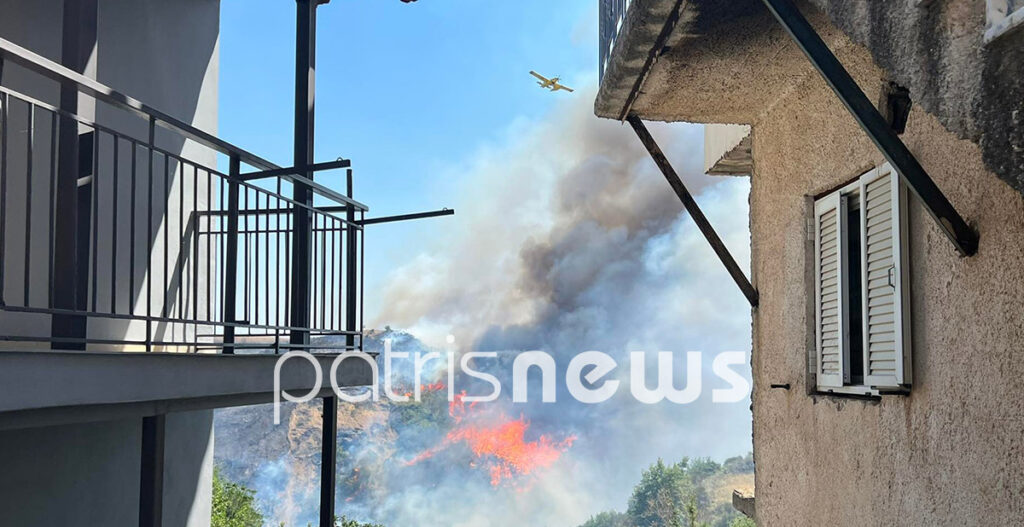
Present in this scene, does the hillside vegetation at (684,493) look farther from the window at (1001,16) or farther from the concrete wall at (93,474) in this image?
the window at (1001,16)

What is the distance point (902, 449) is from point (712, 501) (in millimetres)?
39889

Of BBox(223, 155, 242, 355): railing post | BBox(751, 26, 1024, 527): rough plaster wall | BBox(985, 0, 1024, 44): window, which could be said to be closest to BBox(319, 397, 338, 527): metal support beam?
BBox(223, 155, 242, 355): railing post

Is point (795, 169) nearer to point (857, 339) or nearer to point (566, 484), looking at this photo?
point (857, 339)

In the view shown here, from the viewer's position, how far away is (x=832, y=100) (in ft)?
12.6

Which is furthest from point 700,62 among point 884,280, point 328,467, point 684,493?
point 684,493

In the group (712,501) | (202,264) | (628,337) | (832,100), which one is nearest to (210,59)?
(202,264)

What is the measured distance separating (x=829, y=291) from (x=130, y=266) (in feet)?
9.79

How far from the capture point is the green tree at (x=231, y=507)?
42.4 feet

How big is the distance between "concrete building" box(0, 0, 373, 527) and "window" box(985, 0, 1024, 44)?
217 cm

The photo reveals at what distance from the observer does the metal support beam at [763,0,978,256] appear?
94.7 inches

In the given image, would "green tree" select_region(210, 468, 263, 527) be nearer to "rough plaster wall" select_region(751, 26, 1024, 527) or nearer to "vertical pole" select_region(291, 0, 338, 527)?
"vertical pole" select_region(291, 0, 338, 527)

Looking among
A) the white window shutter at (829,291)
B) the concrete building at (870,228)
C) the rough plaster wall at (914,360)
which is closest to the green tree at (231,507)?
the concrete building at (870,228)

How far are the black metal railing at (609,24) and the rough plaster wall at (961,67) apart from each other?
1753 millimetres

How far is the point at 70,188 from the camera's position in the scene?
2924 mm
